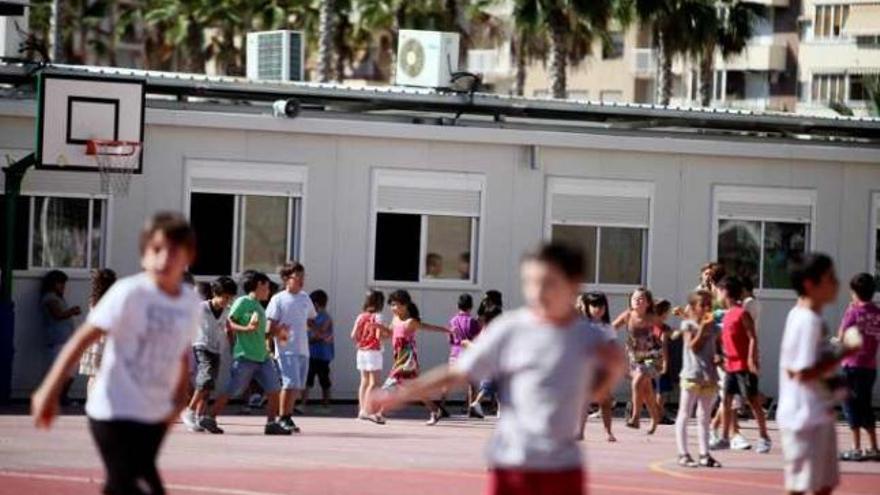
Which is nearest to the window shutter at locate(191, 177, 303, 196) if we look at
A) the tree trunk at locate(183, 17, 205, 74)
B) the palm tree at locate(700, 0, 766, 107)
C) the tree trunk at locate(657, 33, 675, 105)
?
the tree trunk at locate(657, 33, 675, 105)

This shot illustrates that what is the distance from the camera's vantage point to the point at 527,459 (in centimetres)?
1037

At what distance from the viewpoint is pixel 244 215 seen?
97.8 ft

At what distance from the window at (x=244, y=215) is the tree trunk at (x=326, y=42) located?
106 feet

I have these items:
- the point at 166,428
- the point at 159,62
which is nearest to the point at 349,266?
the point at 166,428

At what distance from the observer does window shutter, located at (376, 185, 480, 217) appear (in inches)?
1200

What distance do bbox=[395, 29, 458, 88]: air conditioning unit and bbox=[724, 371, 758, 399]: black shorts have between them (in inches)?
409

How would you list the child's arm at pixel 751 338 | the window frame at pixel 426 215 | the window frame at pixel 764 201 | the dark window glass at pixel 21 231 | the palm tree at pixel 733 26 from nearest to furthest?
the child's arm at pixel 751 338
the dark window glass at pixel 21 231
the window frame at pixel 426 215
the window frame at pixel 764 201
the palm tree at pixel 733 26

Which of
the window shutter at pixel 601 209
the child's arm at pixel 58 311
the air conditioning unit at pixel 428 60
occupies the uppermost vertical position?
the air conditioning unit at pixel 428 60

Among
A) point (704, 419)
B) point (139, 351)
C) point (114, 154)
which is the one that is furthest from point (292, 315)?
point (139, 351)

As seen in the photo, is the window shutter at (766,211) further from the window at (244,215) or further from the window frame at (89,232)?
the window frame at (89,232)

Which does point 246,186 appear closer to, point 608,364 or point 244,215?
point 244,215

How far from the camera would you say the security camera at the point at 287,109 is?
96.0 feet

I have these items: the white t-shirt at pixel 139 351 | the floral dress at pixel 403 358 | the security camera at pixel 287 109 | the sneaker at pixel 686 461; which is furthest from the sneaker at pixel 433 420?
the white t-shirt at pixel 139 351

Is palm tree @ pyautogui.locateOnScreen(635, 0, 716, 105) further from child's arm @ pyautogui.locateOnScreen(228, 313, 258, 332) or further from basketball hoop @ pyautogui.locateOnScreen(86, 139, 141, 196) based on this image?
child's arm @ pyautogui.locateOnScreen(228, 313, 258, 332)
